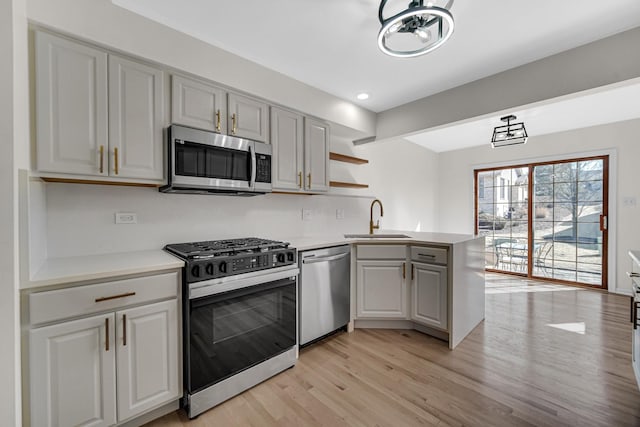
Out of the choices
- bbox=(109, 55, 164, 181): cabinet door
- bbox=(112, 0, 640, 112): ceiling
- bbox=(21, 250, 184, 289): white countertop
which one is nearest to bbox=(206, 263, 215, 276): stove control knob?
bbox=(21, 250, 184, 289): white countertop

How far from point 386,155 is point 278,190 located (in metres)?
2.51

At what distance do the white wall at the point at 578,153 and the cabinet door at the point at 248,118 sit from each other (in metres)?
4.82

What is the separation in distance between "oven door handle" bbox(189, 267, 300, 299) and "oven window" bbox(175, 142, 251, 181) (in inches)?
31.0

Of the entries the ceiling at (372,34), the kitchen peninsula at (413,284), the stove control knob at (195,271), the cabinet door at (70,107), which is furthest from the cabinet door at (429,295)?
the cabinet door at (70,107)

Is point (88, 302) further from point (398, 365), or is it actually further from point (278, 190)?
point (398, 365)

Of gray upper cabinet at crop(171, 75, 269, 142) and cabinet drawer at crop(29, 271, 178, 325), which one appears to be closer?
cabinet drawer at crop(29, 271, 178, 325)

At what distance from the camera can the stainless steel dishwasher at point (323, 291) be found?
231 cm

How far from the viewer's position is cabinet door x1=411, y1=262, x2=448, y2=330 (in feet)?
8.13

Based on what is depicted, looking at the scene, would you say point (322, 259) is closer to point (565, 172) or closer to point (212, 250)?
point (212, 250)

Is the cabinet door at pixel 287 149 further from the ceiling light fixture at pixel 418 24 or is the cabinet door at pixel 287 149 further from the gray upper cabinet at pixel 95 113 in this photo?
the ceiling light fixture at pixel 418 24

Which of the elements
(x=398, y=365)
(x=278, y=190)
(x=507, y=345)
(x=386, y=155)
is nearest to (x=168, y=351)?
(x=278, y=190)

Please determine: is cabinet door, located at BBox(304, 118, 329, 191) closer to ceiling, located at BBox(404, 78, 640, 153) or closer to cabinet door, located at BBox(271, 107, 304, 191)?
cabinet door, located at BBox(271, 107, 304, 191)

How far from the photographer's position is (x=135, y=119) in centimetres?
172

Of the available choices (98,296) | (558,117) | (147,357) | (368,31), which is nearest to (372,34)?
(368,31)
